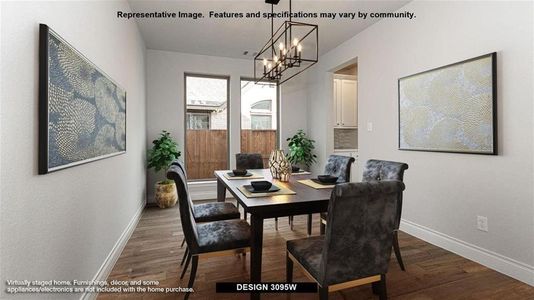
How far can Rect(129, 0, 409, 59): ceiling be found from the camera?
2.96 metres

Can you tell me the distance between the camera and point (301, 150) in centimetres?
482

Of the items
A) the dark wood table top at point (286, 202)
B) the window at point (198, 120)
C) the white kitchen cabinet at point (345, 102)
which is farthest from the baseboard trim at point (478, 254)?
the window at point (198, 120)

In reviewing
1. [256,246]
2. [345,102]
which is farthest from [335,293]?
[345,102]

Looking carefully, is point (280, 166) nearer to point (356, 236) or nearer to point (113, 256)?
point (356, 236)

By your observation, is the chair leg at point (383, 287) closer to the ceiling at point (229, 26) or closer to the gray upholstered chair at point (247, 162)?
the gray upholstered chair at point (247, 162)

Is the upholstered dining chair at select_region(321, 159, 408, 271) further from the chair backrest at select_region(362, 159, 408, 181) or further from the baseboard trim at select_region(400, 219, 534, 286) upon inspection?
the baseboard trim at select_region(400, 219, 534, 286)

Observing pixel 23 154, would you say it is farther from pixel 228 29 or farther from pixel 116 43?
pixel 228 29

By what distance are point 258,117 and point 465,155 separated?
11.8ft

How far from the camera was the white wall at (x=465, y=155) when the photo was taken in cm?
199

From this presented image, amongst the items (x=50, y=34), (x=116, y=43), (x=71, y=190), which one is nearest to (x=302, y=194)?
(x=71, y=190)

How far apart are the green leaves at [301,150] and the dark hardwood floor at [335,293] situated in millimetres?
2192

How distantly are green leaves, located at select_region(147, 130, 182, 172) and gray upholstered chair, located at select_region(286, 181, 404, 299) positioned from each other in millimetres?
3208

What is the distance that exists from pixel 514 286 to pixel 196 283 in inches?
97.3

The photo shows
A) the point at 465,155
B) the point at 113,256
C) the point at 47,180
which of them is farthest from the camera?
the point at 465,155
